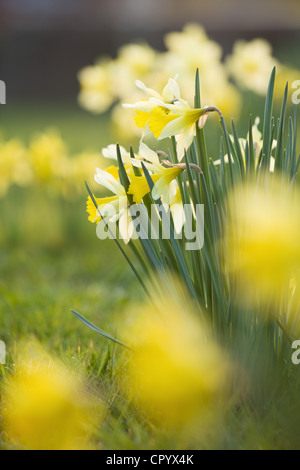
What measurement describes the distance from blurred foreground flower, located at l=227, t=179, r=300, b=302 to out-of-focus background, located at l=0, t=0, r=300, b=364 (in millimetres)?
537

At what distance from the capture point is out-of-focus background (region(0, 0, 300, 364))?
1995 mm

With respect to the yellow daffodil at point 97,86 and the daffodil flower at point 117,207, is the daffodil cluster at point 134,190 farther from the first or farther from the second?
the yellow daffodil at point 97,86

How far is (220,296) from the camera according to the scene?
962mm

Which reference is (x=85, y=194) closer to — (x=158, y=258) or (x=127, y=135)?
(x=127, y=135)

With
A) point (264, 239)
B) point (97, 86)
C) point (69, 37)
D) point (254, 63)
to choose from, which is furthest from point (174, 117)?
point (69, 37)

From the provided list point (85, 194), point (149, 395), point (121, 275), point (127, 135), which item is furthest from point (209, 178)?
point (85, 194)

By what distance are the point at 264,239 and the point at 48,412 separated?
473mm

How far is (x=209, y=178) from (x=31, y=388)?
485 mm

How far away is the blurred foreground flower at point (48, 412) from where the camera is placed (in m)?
0.94

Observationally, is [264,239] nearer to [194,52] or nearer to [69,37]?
[194,52]

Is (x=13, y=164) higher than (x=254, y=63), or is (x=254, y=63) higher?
(x=254, y=63)

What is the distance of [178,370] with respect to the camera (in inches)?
37.8

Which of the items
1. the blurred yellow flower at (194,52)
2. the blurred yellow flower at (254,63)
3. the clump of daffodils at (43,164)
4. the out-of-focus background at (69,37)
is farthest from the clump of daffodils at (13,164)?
the out-of-focus background at (69,37)

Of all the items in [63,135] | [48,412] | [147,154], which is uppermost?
[63,135]
